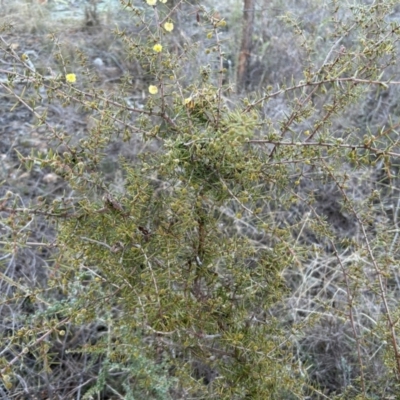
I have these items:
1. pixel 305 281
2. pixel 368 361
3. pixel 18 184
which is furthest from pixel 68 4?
pixel 368 361

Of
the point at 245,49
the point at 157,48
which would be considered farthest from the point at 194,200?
the point at 245,49

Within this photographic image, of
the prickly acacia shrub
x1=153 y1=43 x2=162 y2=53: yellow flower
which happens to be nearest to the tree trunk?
the prickly acacia shrub

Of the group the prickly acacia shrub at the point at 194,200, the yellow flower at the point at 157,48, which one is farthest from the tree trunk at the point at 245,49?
the yellow flower at the point at 157,48

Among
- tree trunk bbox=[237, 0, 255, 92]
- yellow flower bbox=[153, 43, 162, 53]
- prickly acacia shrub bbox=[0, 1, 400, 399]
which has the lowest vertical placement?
tree trunk bbox=[237, 0, 255, 92]

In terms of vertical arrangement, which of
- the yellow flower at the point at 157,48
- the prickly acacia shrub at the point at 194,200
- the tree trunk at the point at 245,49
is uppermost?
the yellow flower at the point at 157,48

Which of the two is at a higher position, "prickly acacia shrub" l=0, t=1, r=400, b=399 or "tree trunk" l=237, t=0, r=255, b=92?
"prickly acacia shrub" l=0, t=1, r=400, b=399

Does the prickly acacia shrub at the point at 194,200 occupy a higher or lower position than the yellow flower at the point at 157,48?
lower

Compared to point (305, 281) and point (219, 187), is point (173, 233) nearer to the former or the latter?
point (219, 187)

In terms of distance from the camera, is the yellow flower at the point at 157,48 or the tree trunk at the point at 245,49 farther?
the tree trunk at the point at 245,49

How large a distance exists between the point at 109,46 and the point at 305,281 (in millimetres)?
2478

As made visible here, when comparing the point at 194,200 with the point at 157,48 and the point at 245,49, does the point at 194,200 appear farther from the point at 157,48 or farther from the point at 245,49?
the point at 245,49

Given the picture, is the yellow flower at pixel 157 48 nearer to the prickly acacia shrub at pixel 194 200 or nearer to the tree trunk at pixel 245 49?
the prickly acacia shrub at pixel 194 200

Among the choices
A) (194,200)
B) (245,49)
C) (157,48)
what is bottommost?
(245,49)

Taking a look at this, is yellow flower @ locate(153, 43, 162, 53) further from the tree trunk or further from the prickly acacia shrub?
the tree trunk
